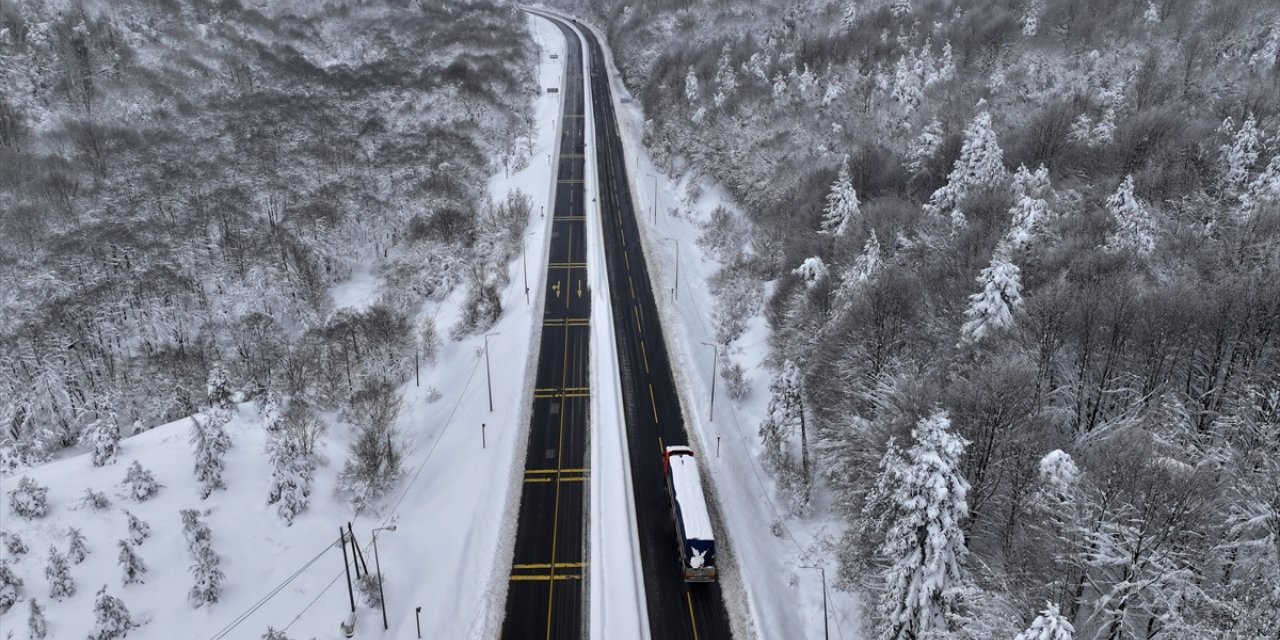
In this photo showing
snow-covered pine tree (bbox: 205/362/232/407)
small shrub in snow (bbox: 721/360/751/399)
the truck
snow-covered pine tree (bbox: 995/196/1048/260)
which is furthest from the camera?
small shrub in snow (bbox: 721/360/751/399)

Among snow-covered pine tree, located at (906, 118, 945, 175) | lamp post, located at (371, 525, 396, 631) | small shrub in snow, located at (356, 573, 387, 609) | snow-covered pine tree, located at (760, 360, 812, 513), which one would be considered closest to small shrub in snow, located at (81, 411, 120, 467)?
lamp post, located at (371, 525, 396, 631)

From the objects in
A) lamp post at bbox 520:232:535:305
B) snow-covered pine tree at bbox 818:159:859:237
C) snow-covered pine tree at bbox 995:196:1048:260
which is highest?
snow-covered pine tree at bbox 995:196:1048:260

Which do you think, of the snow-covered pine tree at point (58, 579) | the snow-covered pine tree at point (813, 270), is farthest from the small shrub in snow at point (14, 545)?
the snow-covered pine tree at point (813, 270)

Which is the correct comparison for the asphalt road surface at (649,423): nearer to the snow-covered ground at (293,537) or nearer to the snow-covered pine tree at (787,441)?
the snow-covered pine tree at (787,441)

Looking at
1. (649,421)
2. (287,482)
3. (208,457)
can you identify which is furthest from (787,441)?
(208,457)

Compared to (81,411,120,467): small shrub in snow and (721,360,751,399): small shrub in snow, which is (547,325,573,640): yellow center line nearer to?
(721,360,751,399): small shrub in snow

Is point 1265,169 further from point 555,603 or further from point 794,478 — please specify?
point 555,603

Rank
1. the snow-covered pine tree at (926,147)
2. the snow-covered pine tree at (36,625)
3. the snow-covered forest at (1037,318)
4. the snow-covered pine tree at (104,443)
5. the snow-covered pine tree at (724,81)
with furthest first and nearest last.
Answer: the snow-covered pine tree at (724,81) < the snow-covered pine tree at (926,147) < the snow-covered pine tree at (104,443) < the snow-covered pine tree at (36,625) < the snow-covered forest at (1037,318)

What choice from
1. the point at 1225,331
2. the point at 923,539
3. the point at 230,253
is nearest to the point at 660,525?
the point at 923,539
